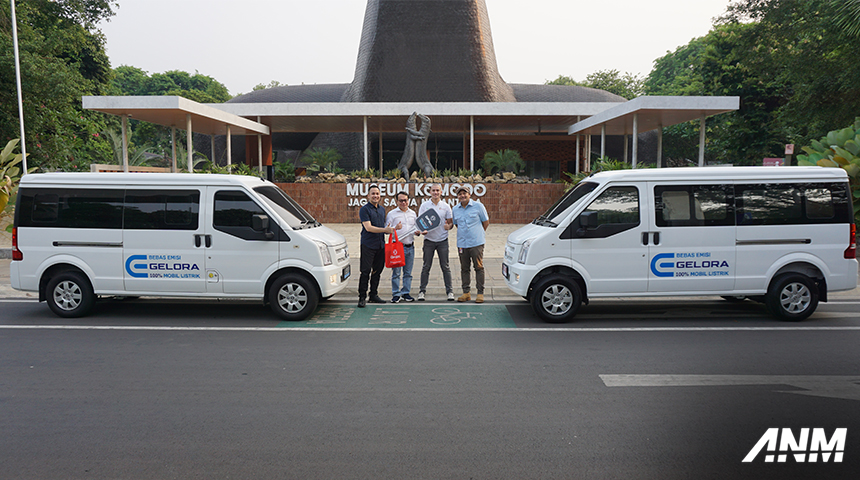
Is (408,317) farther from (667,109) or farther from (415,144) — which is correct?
(415,144)

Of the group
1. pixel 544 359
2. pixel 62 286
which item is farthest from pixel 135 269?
pixel 544 359

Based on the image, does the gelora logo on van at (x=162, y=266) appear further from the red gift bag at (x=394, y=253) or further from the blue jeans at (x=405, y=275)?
the blue jeans at (x=405, y=275)

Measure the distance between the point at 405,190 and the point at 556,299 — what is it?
46.9ft

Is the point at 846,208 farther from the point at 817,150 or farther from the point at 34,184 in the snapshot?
the point at 34,184

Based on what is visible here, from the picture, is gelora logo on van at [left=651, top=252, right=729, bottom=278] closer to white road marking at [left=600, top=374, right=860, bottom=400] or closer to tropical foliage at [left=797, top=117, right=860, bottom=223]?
white road marking at [left=600, top=374, right=860, bottom=400]

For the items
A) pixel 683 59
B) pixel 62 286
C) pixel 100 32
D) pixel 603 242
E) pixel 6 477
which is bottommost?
pixel 6 477

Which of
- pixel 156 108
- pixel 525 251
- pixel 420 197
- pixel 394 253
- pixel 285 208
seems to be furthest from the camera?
pixel 420 197

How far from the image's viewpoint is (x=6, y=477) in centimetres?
353

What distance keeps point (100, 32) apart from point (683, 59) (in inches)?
2126

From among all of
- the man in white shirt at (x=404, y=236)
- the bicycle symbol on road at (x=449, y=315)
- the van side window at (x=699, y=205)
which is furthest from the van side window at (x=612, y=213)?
the man in white shirt at (x=404, y=236)

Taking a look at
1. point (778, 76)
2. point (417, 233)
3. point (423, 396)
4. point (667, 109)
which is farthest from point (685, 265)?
point (778, 76)

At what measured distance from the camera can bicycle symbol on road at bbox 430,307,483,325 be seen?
25.7 feet

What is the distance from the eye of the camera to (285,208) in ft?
27.7

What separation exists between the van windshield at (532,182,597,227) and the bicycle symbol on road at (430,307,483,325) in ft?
5.62
